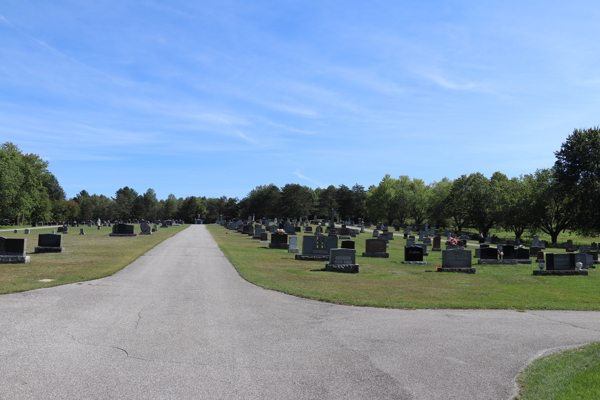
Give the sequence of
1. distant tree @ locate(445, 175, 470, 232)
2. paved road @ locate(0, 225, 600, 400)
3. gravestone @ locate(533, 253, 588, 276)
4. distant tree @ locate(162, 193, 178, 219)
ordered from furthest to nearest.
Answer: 1. distant tree @ locate(162, 193, 178, 219)
2. distant tree @ locate(445, 175, 470, 232)
3. gravestone @ locate(533, 253, 588, 276)
4. paved road @ locate(0, 225, 600, 400)

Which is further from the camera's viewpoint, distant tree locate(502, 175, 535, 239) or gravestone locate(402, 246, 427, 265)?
distant tree locate(502, 175, 535, 239)

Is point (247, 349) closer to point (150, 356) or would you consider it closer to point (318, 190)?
point (150, 356)

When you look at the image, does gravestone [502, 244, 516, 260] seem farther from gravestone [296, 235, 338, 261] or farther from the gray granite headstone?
gravestone [296, 235, 338, 261]

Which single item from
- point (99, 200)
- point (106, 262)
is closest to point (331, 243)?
point (106, 262)

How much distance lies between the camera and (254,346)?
734cm

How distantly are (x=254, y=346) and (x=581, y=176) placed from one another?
55.3 metres

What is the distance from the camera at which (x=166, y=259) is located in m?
21.5

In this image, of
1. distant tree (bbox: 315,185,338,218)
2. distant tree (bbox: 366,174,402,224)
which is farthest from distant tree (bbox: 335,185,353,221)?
distant tree (bbox: 366,174,402,224)

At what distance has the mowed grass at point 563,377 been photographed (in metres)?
5.42

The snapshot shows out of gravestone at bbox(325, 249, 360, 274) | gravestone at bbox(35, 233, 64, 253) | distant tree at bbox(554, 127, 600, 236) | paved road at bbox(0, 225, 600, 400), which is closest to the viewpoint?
paved road at bbox(0, 225, 600, 400)

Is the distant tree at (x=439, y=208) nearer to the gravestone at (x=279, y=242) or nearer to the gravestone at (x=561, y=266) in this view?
the gravestone at (x=279, y=242)

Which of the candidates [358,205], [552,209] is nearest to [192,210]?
[358,205]

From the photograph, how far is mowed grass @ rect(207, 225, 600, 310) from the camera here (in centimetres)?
1216

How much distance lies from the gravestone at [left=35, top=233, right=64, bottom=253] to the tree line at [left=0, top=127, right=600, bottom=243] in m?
51.5
